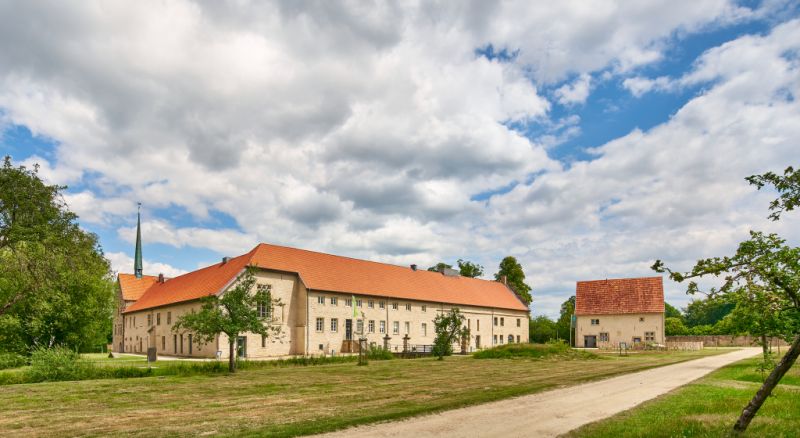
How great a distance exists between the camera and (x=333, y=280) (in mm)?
55656

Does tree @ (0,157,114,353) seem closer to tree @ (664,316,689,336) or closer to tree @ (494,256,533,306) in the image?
tree @ (494,256,533,306)

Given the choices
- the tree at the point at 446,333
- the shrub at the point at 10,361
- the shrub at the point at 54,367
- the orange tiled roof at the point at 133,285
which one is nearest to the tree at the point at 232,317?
the shrub at the point at 54,367

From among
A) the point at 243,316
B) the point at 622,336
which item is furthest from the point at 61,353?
the point at 622,336

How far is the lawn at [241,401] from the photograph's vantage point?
1270cm

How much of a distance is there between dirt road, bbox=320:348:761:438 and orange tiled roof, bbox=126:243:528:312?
34.6m

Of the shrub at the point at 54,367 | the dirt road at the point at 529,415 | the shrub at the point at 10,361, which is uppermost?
the dirt road at the point at 529,415

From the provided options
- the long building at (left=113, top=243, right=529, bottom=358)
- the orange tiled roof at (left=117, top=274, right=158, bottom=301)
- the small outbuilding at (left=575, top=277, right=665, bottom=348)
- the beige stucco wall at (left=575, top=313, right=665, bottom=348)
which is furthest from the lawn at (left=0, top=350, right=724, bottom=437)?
the orange tiled roof at (left=117, top=274, right=158, bottom=301)

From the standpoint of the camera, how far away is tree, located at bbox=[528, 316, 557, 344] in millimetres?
83412

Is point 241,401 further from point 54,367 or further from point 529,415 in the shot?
point 54,367

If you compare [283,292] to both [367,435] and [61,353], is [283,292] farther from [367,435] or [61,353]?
[367,435]

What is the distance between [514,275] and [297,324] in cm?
4991

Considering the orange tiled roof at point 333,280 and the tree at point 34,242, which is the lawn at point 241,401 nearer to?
the tree at point 34,242

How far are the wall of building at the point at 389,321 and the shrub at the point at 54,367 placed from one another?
888 inches

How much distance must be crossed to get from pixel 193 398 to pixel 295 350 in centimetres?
3406
